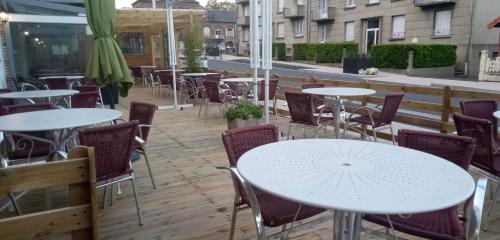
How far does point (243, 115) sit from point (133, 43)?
12669mm

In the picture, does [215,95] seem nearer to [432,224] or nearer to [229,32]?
[432,224]

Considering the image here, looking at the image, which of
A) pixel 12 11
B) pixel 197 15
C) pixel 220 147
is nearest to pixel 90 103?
pixel 220 147

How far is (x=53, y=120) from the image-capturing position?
9.26 feet

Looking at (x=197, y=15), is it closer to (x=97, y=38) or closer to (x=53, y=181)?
(x=97, y=38)

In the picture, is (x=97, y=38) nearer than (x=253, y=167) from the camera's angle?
No

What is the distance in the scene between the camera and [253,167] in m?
1.63

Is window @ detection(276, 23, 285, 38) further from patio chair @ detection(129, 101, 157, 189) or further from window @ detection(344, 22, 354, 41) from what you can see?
patio chair @ detection(129, 101, 157, 189)

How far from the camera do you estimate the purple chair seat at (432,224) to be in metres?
1.70

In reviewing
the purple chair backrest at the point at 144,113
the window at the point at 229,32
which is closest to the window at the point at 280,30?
the window at the point at 229,32

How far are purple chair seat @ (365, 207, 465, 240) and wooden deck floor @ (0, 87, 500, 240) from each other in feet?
2.69

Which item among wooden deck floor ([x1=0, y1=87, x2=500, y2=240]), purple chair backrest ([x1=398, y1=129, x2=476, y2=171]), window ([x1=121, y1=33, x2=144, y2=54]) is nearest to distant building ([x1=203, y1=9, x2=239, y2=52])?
window ([x1=121, y1=33, x2=144, y2=54])

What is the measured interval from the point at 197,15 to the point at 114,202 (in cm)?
972

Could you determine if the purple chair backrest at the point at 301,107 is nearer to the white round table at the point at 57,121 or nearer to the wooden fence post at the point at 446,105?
the wooden fence post at the point at 446,105

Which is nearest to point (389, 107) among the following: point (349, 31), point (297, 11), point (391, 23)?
point (391, 23)
